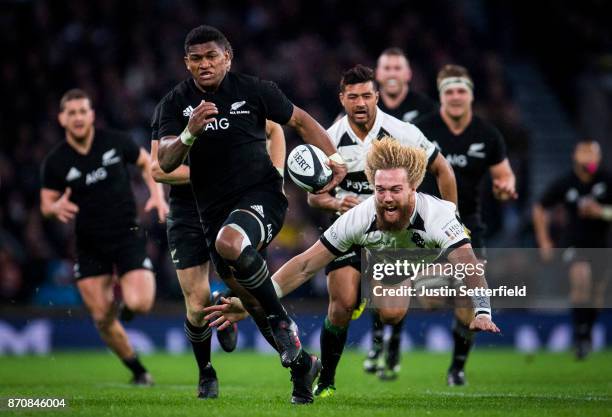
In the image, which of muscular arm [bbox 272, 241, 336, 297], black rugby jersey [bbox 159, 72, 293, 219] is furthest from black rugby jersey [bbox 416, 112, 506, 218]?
black rugby jersey [bbox 159, 72, 293, 219]

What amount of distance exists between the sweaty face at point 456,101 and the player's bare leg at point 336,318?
243cm

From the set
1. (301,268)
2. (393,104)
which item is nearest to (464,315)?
(393,104)

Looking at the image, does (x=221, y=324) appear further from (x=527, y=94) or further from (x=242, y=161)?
(x=527, y=94)

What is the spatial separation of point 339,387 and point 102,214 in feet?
9.15

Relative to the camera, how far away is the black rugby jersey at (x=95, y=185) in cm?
1086

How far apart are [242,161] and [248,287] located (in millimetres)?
917

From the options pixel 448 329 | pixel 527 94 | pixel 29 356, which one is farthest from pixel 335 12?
pixel 29 356

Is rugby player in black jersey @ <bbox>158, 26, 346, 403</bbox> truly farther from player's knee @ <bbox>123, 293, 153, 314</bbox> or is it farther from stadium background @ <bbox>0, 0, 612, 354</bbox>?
stadium background @ <bbox>0, 0, 612, 354</bbox>

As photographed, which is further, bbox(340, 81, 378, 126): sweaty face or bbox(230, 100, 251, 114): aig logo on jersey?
bbox(340, 81, 378, 126): sweaty face

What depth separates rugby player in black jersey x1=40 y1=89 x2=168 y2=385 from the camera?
1070 cm

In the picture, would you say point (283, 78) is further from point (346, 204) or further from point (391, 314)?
point (346, 204)

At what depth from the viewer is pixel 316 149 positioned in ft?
25.1

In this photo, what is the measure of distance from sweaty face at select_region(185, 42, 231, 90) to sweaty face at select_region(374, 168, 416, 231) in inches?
49.2

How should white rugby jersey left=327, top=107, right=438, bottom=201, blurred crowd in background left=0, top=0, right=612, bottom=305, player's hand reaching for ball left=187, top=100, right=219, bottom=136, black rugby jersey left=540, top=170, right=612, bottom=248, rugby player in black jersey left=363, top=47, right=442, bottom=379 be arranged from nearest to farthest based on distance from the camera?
player's hand reaching for ball left=187, top=100, right=219, bottom=136 < white rugby jersey left=327, top=107, right=438, bottom=201 < rugby player in black jersey left=363, top=47, right=442, bottom=379 < black rugby jersey left=540, top=170, right=612, bottom=248 < blurred crowd in background left=0, top=0, right=612, bottom=305
